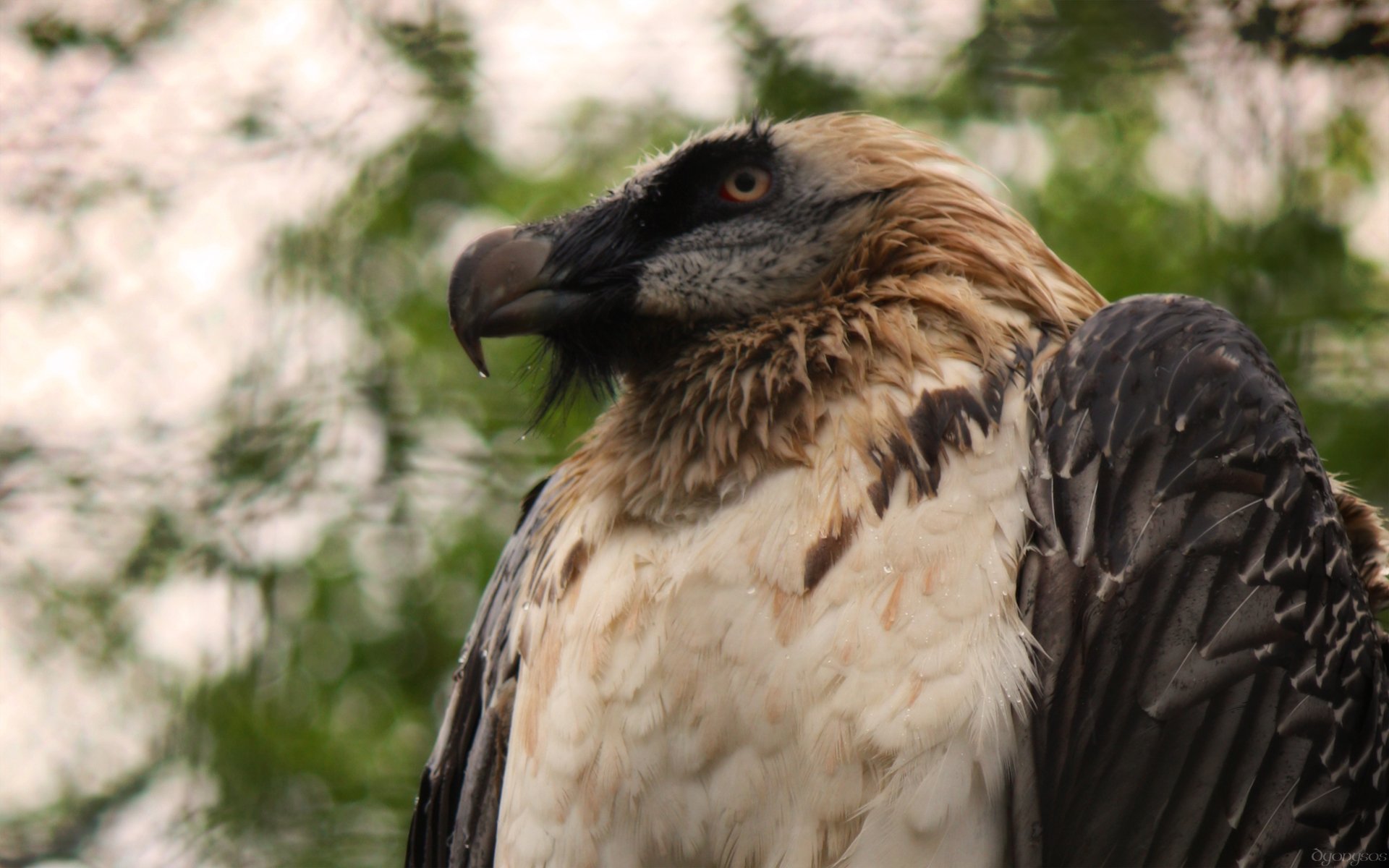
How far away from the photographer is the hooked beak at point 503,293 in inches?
116

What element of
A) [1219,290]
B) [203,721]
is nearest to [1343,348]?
[1219,290]

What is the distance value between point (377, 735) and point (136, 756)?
4.83 ft

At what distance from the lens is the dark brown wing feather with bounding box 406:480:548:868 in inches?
Result: 128

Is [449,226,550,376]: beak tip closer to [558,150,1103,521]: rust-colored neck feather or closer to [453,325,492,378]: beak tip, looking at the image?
[453,325,492,378]: beak tip

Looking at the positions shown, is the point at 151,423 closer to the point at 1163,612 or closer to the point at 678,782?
the point at 678,782

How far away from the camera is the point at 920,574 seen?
8.16ft

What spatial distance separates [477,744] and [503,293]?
1.12m

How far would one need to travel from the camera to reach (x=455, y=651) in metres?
8.06

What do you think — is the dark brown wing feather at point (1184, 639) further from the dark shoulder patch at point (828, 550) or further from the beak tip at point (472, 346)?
the beak tip at point (472, 346)

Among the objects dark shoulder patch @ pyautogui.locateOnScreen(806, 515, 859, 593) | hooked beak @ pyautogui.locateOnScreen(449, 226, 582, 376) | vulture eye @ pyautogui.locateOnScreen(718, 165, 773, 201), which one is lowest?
dark shoulder patch @ pyautogui.locateOnScreen(806, 515, 859, 593)

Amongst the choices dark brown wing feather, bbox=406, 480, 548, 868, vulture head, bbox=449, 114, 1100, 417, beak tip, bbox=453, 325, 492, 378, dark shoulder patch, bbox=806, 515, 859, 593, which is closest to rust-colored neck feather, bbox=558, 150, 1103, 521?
vulture head, bbox=449, 114, 1100, 417

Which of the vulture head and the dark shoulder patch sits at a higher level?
the vulture head

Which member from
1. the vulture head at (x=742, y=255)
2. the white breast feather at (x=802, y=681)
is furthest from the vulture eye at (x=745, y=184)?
the white breast feather at (x=802, y=681)

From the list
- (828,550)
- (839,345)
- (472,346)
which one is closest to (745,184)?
(839,345)
